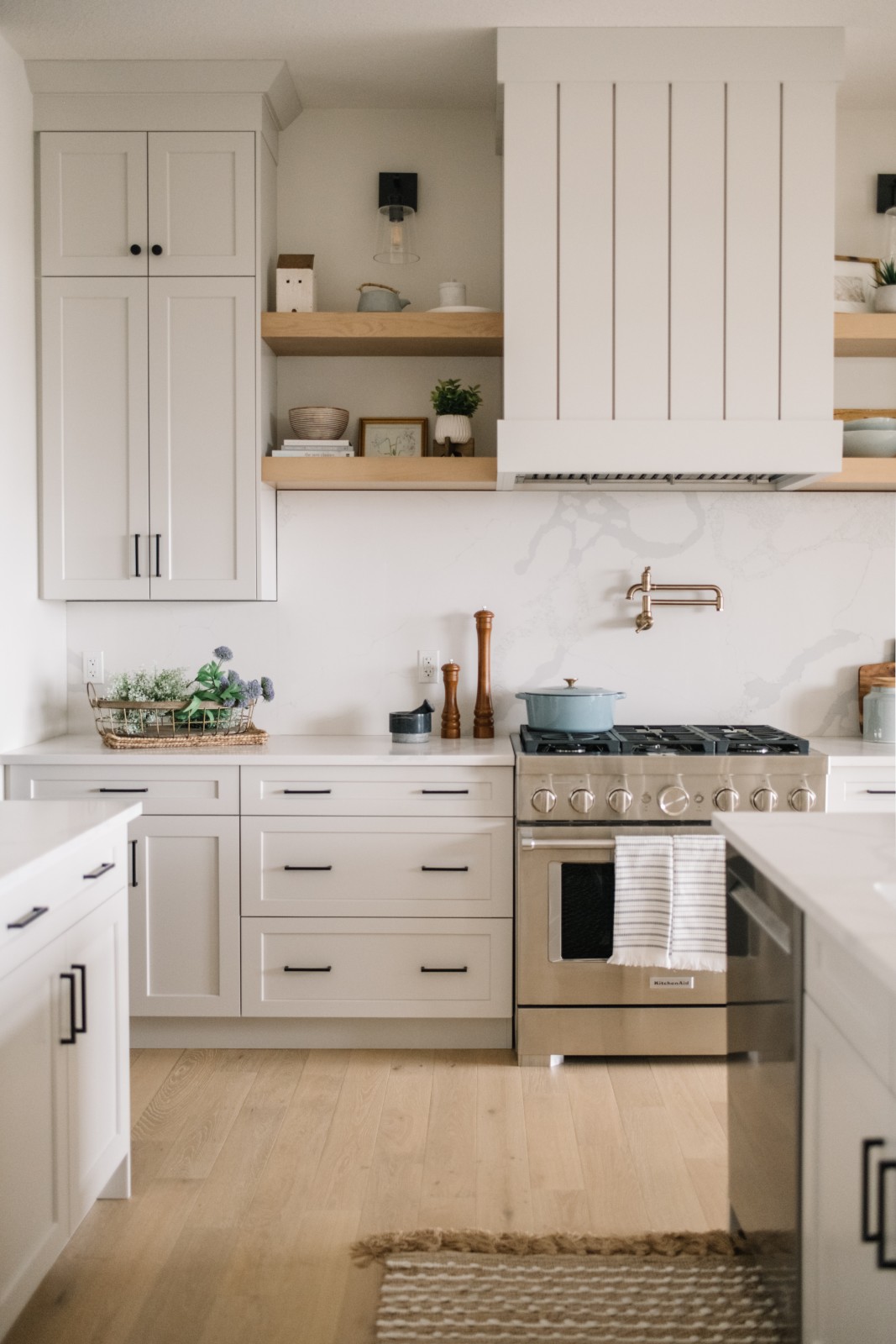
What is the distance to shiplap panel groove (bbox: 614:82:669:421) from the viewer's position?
311 cm

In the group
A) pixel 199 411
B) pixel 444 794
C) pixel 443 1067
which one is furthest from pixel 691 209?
pixel 443 1067

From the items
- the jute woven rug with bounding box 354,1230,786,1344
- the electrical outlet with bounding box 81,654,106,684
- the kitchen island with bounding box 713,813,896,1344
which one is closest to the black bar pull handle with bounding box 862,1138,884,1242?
the kitchen island with bounding box 713,813,896,1344

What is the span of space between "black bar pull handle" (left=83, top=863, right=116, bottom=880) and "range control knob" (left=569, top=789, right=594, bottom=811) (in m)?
1.32

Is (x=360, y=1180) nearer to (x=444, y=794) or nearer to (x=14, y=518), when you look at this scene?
(x=444, y=794)

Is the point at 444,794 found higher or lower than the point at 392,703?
lower

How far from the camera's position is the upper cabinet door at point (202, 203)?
3.24m

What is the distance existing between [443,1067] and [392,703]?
1181 mm

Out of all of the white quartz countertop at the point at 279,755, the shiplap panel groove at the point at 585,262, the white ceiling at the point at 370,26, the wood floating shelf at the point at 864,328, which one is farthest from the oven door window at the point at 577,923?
the white ceiling at the point at 370,26

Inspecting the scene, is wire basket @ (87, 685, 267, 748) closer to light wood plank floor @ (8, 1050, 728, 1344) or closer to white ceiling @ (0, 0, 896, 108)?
light wood plank floor @ (8, 1050, 728, 1344)

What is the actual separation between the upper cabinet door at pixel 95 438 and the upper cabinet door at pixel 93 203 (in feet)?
0.19

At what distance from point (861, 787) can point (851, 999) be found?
6.03 feet

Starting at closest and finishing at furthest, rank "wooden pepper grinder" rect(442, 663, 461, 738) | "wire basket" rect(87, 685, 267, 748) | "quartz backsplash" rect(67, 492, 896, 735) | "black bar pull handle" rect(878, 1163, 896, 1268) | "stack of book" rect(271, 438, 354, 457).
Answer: "black bar pull handle" rect(878, 1163, 896, 1268), "wire basket" rect(87, 685, 267, 748), "stack of book" rect(271, 438, 354, 457), "wooden pepper grinder" rect(442, 663, 461, 738), "quartz backsplash" rect(67, 492, 896, 735)

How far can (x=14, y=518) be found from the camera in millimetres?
3174

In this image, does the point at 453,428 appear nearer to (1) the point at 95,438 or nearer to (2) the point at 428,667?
(2) the point at 428,667
